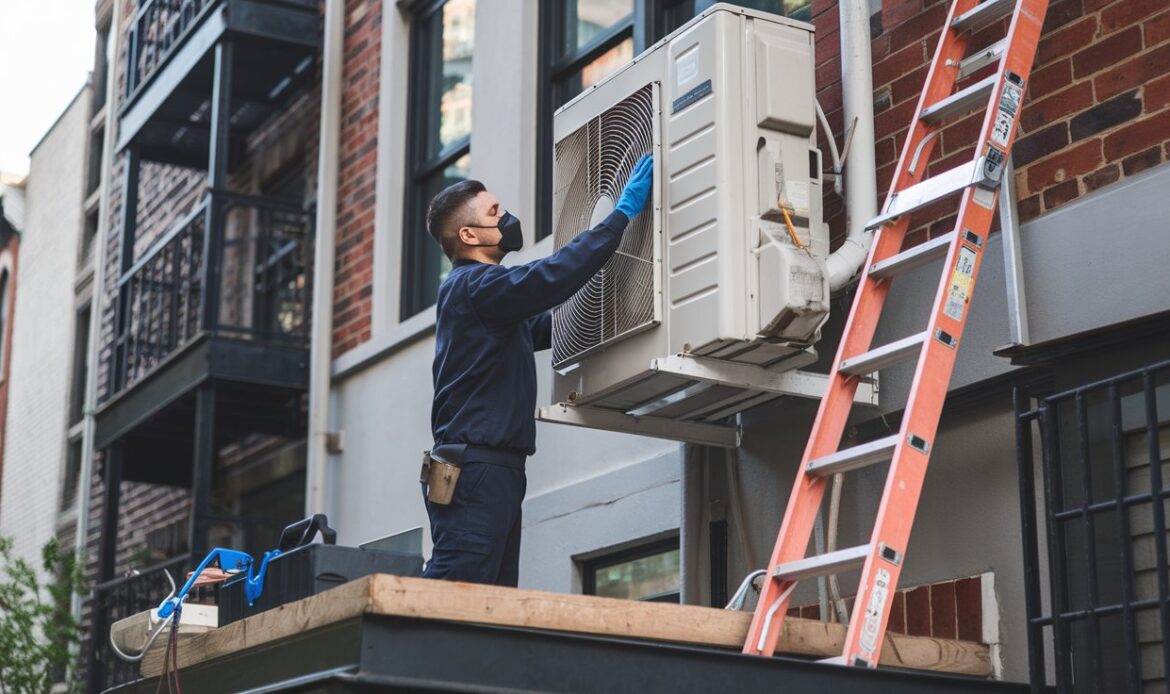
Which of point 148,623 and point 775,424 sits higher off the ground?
point 775,424

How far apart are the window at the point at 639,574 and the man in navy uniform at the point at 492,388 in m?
1.57

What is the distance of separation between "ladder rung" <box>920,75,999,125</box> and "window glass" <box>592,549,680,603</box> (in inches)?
89.0

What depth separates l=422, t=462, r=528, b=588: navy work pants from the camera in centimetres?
498

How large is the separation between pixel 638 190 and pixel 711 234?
1.12 feet

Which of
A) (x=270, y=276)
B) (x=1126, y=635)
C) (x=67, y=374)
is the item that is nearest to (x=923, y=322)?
(x=1126, y=635)

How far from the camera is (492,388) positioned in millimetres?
5211

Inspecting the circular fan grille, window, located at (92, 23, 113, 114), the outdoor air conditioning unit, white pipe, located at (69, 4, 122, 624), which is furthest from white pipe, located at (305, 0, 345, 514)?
window, located at (92, 23, 113, 114)

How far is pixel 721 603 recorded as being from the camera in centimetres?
594

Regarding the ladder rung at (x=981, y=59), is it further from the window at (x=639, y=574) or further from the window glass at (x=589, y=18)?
the window glass at (x=589, y=18)

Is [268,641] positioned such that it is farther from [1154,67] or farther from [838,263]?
[1154,67]

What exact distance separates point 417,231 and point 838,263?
14.1ft

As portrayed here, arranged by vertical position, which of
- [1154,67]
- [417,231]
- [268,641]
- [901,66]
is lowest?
[268,641]

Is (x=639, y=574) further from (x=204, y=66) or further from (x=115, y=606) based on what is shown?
(x=204, y=66)

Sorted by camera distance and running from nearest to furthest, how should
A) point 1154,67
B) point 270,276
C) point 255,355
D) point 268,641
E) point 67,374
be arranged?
point 268,641
point 1154,67
point 255,355
point 270,276
point 67,374
